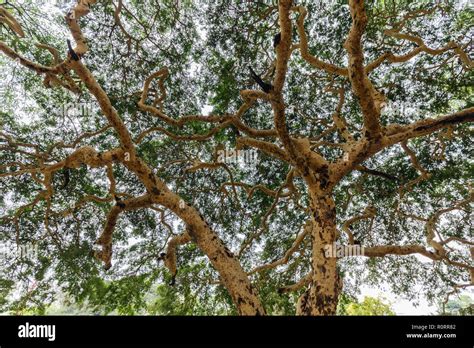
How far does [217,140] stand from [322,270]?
442 centimetres

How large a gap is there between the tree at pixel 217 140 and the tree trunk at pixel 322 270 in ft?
3.55

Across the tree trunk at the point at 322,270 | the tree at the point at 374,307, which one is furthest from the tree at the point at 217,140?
Answer: the tree at the point at 374,307

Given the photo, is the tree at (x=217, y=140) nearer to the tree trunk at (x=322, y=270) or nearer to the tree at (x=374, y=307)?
the tree trunk at (x=322, y=270)

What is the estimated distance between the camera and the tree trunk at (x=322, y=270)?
11.8ft

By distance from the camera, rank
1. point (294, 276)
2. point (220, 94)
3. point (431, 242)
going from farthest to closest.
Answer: point (294, 276) → point (220, 94) → point (431, 242)

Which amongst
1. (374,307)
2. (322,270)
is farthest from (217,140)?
(374,307)

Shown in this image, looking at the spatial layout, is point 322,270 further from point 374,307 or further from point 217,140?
point 374,307

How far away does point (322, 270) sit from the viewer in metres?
3.81

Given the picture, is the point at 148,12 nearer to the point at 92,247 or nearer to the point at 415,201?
the point at 92,247
